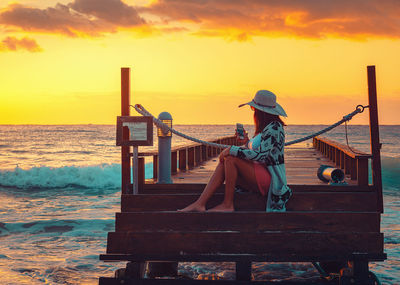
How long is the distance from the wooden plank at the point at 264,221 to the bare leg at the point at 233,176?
22 centimetres

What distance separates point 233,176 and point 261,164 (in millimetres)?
343

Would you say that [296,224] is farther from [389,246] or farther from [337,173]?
[389,246]

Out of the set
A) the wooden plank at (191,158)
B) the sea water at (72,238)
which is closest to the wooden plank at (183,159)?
the wooden plank at (191,158)

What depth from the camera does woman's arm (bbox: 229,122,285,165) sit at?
5.28m

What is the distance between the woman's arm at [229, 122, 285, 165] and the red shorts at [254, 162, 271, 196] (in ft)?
0.41

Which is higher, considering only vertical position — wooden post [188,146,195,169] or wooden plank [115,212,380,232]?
wooden post [188,146,195,169]

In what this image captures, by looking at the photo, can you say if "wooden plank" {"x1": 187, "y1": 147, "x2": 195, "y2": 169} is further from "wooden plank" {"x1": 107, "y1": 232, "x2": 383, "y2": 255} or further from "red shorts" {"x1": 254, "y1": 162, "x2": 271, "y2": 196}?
"wooden plank" {"x1": 107, "y1": 232, "x2": 383, "y2": 255}

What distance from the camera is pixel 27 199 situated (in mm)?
21359

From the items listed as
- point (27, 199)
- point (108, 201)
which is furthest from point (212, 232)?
point (27, 199)

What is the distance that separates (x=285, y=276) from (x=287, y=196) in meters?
3.95

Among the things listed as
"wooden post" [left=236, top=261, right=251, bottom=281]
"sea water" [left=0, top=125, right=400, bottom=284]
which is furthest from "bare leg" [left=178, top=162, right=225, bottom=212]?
"sea water" [left=0, top=125, right=400, bottom=284]

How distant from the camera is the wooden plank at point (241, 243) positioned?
204 inches

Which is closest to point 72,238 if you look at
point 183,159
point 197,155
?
point 183,159

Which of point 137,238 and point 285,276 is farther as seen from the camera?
point 285,276
